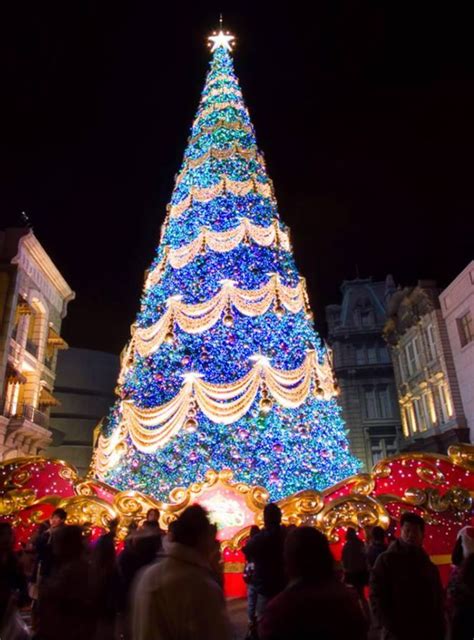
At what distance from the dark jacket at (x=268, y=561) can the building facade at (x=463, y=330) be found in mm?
22048

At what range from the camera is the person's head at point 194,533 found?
7.00 ft

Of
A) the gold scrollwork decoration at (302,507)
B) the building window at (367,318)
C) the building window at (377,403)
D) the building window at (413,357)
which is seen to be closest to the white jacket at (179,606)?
the gold scrollwork decoration at (302,507)

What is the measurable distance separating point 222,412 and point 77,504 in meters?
3.71

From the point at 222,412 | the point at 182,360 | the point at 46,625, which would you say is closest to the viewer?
the point at 46,625

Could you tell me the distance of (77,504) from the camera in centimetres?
904

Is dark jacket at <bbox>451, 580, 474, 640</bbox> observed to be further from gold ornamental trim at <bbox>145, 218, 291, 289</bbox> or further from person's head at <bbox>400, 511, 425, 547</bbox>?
gold ornamental trim at <bbox>145, 218, 291, 289</bbox>

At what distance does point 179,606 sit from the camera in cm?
187

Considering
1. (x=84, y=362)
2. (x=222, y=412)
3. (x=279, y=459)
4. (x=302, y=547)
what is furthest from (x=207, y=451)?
(x=84, y=362)

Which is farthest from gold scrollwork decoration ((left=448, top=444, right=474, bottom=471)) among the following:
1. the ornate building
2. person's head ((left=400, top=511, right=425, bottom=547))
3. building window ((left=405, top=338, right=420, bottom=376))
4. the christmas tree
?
building window ((left=405, top=338, right=420, bottom=376))

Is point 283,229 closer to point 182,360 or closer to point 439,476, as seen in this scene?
point 182,360

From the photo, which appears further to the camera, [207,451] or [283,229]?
[283,229]

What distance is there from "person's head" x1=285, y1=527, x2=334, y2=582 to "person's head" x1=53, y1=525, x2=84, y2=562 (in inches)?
73.7

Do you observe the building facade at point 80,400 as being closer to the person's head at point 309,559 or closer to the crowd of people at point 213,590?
the crowd of people at point 213,590

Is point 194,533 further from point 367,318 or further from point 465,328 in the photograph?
point 367,318
